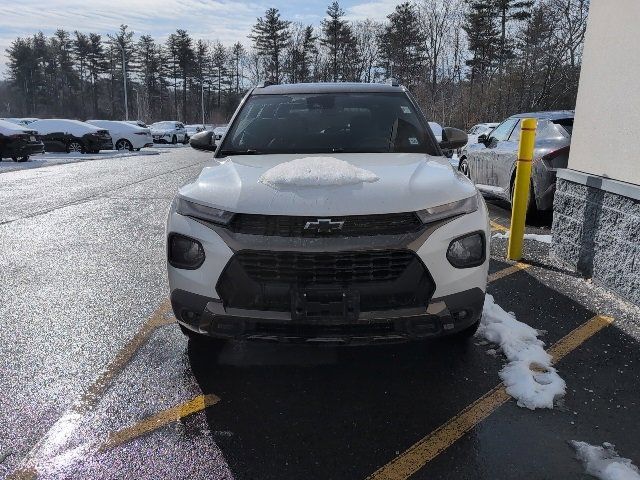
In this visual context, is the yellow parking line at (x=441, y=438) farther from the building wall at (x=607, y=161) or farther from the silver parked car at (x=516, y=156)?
the silver parked car at (x=516, y=156)

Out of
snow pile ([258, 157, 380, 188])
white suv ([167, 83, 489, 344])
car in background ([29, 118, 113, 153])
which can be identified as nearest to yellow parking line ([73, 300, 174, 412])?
white suv ([167, 83, 489, 344])

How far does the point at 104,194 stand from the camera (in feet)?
35.0

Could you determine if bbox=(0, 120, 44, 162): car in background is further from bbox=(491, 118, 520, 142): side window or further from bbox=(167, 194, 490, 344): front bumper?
bbox=(167, 194, 490, 344): front bumper

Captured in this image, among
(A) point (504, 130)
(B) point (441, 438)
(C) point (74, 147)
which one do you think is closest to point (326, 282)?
(B) point (441, 438)

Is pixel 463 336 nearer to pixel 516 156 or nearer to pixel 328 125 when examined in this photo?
pixel 328 125

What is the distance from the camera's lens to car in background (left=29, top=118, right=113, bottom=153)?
76.0 ft

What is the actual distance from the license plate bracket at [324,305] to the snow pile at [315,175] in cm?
59

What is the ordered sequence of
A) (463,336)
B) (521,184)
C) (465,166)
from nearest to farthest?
(463,336), (521,184), (465,166)

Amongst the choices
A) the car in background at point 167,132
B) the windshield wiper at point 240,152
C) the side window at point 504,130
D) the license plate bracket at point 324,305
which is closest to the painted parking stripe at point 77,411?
the license plate bracket at point 324,305

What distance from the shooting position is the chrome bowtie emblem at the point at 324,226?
2.50 metres

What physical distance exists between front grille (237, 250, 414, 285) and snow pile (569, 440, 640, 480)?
1.16 m

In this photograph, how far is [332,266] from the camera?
2523 millimetres

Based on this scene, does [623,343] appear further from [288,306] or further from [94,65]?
[94,65]

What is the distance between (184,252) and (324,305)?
2.69ft
